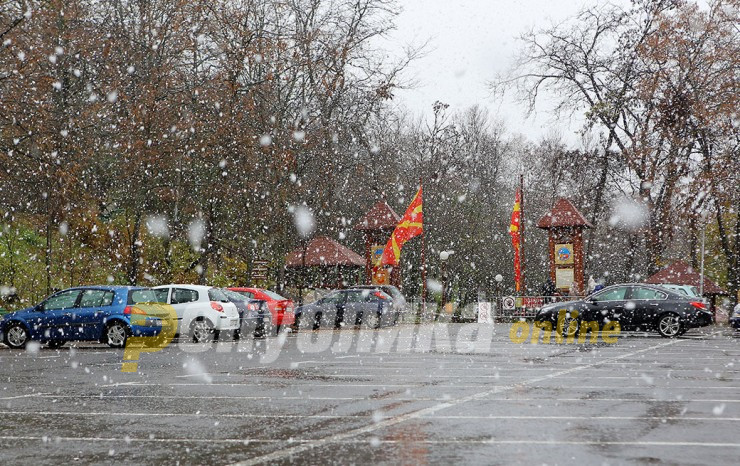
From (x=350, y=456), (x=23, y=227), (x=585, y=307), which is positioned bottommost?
(x=350, y=456)

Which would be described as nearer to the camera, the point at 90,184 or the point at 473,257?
the point at 90,184

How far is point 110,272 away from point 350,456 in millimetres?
25054

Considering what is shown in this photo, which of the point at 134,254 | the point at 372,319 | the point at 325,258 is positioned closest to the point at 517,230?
the point at 325,258

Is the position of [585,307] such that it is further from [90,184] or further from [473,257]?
[473,257]

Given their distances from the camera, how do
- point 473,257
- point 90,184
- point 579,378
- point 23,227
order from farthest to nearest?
1. point 473,257
2. point 90,184
3. point 23,227
4. point 579,378

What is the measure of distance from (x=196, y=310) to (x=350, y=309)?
894cm

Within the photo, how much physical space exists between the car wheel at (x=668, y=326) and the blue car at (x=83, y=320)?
1406 cm

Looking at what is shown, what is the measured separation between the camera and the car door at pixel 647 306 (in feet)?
84.1

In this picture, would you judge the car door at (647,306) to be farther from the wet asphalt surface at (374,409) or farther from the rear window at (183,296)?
the rear window at (183,296)

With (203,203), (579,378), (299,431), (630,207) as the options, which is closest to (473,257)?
(630,207)

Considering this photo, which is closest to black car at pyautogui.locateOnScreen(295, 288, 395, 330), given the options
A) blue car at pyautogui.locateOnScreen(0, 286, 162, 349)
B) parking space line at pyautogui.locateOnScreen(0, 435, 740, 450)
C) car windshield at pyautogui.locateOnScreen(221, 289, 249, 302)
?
car windshield at pyautogui.locateOnScreen(221, 289, 249, 302)

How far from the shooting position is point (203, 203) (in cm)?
3553

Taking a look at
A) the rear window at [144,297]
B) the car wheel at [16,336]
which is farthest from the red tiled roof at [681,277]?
the car wheel at [16,336]

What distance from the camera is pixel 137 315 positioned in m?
21.5
